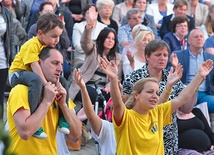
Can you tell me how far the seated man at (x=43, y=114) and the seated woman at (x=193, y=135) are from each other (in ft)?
8.79

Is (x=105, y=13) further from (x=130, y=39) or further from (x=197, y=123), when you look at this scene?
(x=197, y=123)

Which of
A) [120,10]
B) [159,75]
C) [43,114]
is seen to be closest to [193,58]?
[159,75]

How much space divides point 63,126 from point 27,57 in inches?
36.5

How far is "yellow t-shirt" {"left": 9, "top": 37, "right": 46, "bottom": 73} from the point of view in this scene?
4.75m

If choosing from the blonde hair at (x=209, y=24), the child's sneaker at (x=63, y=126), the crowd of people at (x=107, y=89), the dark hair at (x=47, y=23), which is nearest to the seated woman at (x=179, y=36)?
the crowd of people at (x=107, y=89)

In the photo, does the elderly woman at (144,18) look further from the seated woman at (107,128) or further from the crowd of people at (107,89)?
the seated woman at (107,128)

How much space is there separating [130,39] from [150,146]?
5.28 meters

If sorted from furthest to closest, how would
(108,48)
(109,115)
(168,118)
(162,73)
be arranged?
(108,48) → (109,115) → (162,73) → (168,118)

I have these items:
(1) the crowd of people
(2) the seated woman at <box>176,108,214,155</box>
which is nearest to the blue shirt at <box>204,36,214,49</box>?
(1) the crowd of people

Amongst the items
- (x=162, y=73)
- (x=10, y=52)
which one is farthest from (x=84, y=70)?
(x=162, y=73)

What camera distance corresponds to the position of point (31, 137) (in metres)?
4.02

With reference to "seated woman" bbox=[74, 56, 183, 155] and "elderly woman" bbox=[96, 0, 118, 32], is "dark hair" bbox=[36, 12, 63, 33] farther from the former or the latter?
"elderly woman" bbox=[96, 0, 118, 32]

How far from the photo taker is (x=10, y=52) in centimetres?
732

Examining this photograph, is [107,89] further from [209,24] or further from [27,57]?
[209,24]
